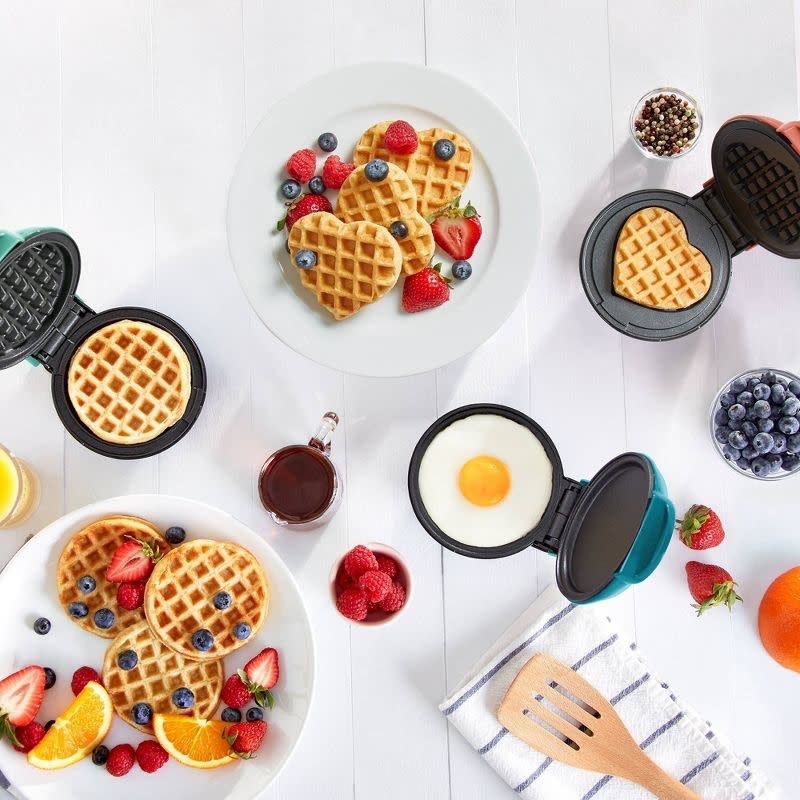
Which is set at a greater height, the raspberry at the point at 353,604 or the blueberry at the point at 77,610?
the raspberry at the point at 353,604

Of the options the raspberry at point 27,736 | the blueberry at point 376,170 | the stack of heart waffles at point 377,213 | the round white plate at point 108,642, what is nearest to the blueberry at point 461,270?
the stack of heart waffles at point 377,213

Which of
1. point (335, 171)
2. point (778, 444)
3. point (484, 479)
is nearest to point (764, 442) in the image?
point (778, 444)

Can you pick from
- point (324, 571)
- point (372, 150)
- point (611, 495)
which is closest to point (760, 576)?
point (611, 495)

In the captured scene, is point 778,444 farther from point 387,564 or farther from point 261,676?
point 261,676

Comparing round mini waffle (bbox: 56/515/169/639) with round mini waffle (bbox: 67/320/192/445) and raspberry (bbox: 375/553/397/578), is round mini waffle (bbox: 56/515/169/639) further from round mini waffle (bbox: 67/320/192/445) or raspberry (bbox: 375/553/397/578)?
raspberry (bbox: 375/553/397/578)

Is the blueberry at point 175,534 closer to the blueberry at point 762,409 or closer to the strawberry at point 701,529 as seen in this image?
the strawberry at point 701,529
